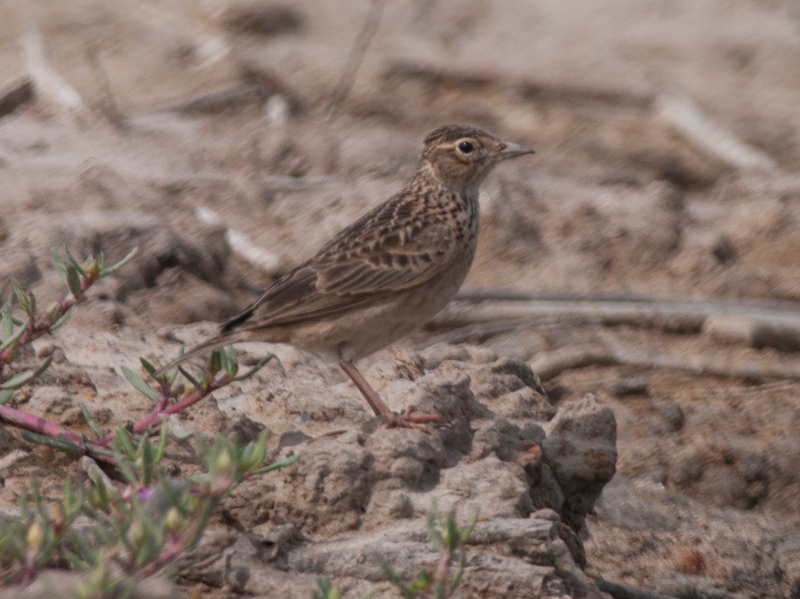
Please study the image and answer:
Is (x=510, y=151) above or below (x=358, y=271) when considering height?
above

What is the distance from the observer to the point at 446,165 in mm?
6148

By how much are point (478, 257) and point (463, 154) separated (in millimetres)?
1866

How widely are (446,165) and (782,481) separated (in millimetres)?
2018

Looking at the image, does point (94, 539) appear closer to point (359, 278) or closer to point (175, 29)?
point (359, 278)

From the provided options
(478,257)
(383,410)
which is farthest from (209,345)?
(478,257)

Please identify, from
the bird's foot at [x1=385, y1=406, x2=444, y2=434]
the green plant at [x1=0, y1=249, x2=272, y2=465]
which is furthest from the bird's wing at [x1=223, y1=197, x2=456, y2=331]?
the green plant at [x1=0, y1=249, x2=272, y2=465]

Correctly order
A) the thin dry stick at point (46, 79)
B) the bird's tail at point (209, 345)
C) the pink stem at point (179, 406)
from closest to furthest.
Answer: the pink stem at point (179, 406) → the bird's tail at point (209, 345) → the thin dry stick at point (46, 79)

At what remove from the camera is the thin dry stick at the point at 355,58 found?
32.5 feet

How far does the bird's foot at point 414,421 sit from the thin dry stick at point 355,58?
5.28m

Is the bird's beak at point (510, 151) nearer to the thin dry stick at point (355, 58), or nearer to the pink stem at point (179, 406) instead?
the pink stem at point (179, 406)

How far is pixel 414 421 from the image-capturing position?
15.1 feet

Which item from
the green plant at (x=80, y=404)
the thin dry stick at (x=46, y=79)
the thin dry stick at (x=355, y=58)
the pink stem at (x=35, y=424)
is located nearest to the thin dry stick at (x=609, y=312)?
the thin dry stick at (x=355, y=58)

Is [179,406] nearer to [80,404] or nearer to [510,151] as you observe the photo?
[80,404]

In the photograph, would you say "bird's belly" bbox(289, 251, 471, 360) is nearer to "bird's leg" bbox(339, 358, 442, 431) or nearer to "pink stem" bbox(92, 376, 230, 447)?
"bird's leg" bbox(339, 358, 442, 431)
